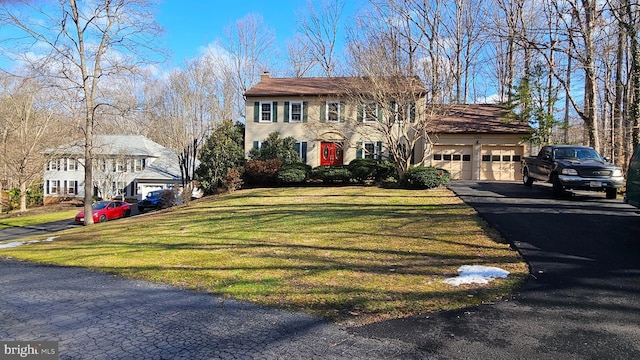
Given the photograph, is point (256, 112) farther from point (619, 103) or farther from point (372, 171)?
point (619, 103)

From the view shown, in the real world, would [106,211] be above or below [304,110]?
below

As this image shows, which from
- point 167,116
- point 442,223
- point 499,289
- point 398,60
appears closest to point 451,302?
point 499,289

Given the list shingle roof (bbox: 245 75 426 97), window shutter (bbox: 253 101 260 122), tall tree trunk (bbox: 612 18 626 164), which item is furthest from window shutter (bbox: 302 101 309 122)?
tall tree trunk (bbox: 612 18 626 164)

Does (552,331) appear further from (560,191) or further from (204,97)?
(204,97)

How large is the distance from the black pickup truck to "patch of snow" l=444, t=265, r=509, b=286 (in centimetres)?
851

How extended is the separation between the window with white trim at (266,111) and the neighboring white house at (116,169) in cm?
1589

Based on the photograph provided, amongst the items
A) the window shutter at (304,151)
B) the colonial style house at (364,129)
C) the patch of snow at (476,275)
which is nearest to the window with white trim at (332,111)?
the colonial style house at (364,129)

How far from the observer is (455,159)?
80.2ft

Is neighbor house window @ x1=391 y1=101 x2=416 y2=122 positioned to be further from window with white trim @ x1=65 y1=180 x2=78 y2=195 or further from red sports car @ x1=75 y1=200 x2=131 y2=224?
window with white trim @ x1=65 y1=180 x2=78 y2=195

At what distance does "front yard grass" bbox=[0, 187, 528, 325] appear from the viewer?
5.21m

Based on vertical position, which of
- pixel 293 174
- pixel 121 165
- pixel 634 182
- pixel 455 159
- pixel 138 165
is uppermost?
pixel 138 165

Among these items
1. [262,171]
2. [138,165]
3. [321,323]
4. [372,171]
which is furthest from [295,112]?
[138,165]

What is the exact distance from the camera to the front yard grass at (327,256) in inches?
205

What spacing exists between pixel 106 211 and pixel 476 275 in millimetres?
26352
